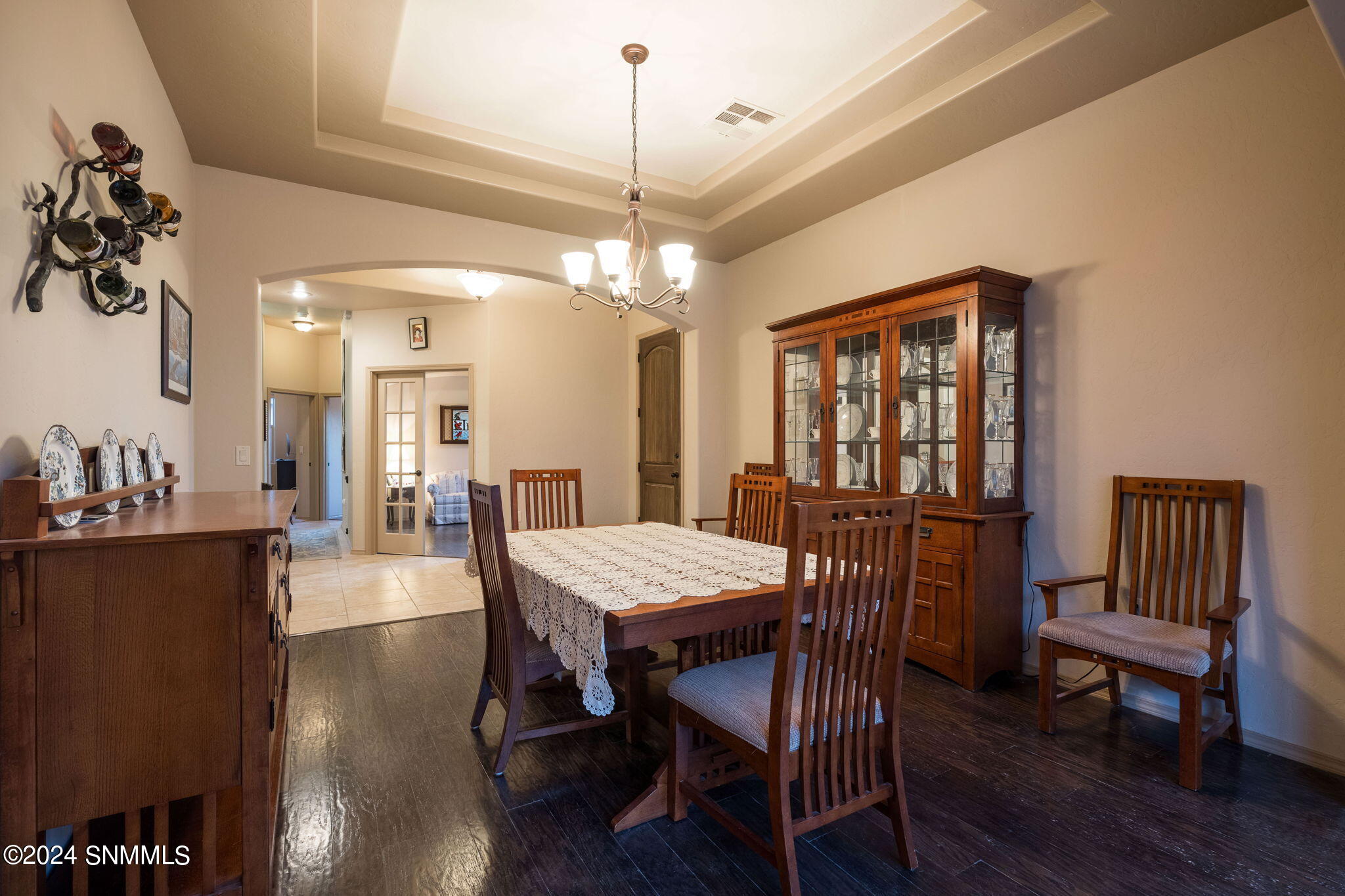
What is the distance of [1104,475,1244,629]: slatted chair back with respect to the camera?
247cm

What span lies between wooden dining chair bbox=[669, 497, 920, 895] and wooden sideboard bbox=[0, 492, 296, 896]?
1.13 meters

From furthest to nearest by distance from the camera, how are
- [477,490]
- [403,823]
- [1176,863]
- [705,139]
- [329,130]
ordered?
1. [705,139]
2. [329,130]
3. [477,490]
4. [403,823]
5. [1176,863]

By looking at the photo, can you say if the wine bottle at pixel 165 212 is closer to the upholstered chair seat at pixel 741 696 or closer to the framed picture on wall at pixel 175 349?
the framed picture on wall at pixel 175 349

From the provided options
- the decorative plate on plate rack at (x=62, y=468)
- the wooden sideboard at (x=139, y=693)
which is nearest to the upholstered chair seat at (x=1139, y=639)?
the wooden sideboard at (x=139, y=693)

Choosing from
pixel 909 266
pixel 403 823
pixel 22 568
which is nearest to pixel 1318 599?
pixel 909 266

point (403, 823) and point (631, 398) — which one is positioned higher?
point (631, 398)

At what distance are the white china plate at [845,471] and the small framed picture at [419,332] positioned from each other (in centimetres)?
454

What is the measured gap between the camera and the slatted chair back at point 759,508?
3.15 m

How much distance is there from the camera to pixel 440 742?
2488 mm

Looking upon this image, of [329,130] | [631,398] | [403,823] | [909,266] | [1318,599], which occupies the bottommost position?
[403,823]

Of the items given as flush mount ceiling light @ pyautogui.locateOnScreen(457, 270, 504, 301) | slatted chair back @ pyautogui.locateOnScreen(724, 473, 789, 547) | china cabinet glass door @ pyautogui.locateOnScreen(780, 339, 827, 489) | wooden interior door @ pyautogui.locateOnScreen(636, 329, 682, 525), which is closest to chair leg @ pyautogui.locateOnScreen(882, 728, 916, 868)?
slatted chair back @ pyautogui.locateOnScreen(724, 473, 789, 547)

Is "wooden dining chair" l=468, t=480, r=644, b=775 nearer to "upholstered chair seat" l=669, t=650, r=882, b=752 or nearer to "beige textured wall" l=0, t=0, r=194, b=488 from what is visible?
"upholstered chair seat" l=669, t=650, r=882, b=752

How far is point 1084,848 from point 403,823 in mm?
2011

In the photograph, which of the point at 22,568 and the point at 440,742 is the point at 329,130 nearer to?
the point at 22,568
